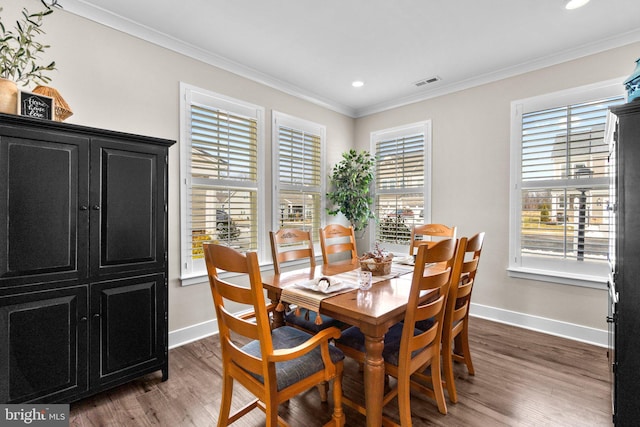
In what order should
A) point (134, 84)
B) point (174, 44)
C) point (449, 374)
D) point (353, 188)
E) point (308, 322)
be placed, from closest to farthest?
point (449, 374) → point (308, 322) → point (134, 84) → point (174, 44) → point (353, 188)

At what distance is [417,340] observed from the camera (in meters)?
1.66

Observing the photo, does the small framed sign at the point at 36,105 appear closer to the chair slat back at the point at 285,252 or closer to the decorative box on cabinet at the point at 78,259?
the decorative box on cabinet at the point at 78,259

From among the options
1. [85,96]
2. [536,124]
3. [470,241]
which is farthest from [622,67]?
[85,96]

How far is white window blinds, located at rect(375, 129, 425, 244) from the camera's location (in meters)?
4.22

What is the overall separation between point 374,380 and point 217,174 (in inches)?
97.3

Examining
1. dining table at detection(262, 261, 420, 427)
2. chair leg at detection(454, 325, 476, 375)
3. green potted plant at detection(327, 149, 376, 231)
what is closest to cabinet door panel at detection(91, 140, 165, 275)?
dining table at detection(262, 261, 420, 427)

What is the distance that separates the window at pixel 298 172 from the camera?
12.6 ft

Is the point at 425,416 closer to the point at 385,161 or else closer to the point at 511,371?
the point at 511,371

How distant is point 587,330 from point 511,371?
1.20m

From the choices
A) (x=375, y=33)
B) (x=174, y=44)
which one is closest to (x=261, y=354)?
(x=375, y=33)

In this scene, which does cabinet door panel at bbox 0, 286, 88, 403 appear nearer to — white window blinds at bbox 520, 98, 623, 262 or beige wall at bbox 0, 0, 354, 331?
beige wall at bbox 0, 0, 354, 331

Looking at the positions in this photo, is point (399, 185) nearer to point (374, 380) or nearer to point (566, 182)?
point (566, 182)

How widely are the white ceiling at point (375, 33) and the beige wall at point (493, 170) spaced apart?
14 cm

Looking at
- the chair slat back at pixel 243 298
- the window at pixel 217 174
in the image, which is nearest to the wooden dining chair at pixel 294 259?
the chair slat back at pixel 243 298
